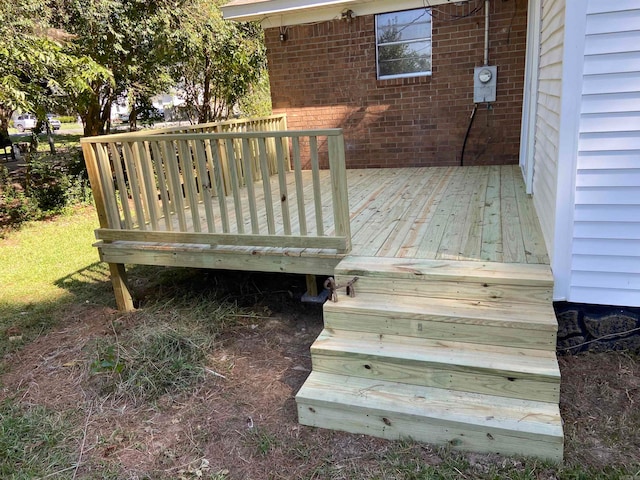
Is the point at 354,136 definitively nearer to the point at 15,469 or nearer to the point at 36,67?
the point at 36,67

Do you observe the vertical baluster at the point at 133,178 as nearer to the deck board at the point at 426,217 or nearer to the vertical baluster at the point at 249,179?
the deck board at the point at 426,217

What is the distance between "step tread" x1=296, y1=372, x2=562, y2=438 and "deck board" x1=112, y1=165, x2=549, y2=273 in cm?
88

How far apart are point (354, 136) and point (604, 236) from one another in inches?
177

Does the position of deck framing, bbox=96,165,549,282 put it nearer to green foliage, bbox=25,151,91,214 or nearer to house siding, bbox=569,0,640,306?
house siding, bbox=569,0,640,306

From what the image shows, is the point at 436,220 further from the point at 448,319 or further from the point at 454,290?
the point at 448,319

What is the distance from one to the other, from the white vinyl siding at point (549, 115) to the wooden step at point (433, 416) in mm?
1019

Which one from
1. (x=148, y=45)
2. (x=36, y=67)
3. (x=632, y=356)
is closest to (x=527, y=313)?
(x=632, y=356)

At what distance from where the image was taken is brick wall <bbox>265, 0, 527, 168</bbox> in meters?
5.93

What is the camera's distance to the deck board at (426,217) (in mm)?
3205

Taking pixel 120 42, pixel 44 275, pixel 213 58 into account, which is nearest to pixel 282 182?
pixel 44 275

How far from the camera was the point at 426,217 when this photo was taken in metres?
3.99

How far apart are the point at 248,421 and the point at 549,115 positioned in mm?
2619

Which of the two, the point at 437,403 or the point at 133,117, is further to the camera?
the point at 133,117

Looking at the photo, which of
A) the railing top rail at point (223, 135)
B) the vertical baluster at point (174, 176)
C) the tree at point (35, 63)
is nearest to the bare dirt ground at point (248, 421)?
the vertical baluster at point (174, 176)
